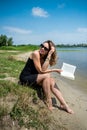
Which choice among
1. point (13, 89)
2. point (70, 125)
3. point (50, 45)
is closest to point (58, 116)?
point (70, 125)

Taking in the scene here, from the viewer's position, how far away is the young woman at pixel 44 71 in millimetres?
5277

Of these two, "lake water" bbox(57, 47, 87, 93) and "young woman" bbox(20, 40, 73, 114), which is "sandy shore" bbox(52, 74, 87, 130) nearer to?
"young woman" bbox(20, 40, 73, 114)

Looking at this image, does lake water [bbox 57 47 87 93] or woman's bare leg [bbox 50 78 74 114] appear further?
lake water [bbox 57 47 87 93]

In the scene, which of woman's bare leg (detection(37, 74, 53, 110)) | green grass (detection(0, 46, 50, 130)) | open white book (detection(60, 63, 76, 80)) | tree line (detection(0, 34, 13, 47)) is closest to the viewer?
green grass (detection(0, 46, 50, 130))

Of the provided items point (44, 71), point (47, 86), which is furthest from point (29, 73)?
point (47, 86)

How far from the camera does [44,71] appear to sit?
5.45m

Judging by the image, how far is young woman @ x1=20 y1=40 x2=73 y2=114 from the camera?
5277 millimetres

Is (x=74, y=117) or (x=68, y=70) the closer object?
(x=74, y=117)

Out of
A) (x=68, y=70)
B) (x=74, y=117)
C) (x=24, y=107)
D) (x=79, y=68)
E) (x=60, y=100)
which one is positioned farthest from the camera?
(x=79, y=68)

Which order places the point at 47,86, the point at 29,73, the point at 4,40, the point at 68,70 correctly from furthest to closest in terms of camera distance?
the point at 4,40 → the point at 29,73 → the point at 68,70 → the point at 47,86

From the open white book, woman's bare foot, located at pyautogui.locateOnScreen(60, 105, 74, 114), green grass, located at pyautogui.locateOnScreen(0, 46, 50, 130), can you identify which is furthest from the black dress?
woman's bare foot, located at pyautogui.locateOnScreen(60, 105, 74, 114)

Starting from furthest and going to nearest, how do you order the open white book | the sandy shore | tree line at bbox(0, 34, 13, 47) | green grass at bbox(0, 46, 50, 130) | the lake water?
tree line at bbox(0, 34, 13, 47)
the lake water
the open white book
the sandy shore
green grass at bbox(0, 46, 50, 130)

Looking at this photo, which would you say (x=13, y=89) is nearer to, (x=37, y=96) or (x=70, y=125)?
(x=37, y=96)

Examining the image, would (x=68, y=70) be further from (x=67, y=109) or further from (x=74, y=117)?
(x=74, y=117)
